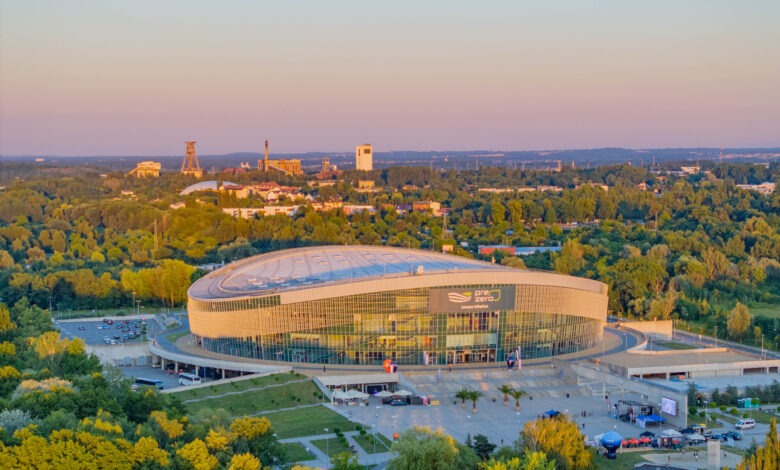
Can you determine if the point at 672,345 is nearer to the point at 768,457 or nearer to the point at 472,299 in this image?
the point at 472,299

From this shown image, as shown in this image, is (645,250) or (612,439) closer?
(612,439)

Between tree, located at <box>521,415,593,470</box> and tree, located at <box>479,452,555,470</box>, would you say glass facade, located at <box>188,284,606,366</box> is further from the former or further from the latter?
tree, located at <box>479,452,555,470</box>

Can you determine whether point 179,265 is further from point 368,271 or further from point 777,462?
point 777,462

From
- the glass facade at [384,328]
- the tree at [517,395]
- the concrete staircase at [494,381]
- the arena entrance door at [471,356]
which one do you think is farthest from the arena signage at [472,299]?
the tree at [517,395]

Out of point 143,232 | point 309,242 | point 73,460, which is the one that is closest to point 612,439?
point 73,460

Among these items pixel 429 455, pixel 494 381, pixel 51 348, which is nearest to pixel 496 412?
pixel 494 381

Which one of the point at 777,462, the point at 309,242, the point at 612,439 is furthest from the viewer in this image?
the point at 309,242

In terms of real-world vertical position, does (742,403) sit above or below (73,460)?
below
